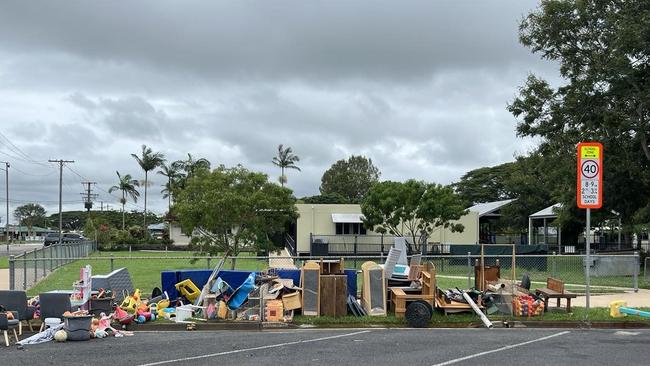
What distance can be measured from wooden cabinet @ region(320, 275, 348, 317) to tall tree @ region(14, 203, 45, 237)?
146507 mm

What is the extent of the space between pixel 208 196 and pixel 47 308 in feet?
42.9

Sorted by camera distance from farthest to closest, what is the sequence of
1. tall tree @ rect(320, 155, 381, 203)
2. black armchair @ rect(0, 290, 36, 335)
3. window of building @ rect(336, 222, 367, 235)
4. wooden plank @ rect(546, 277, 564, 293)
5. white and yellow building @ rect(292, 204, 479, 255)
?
tall tree @ rect(320, 155, 381, 203) < window of building @ rect(336, 222, 367, 235) < white and yellow building @ rect(292, 204, 479, 255) < wooden plank @ rect(546, 277, 564, 293) < black armchair @ rect(0, 290, 36, 335)

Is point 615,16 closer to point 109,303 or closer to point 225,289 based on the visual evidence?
point 225,289

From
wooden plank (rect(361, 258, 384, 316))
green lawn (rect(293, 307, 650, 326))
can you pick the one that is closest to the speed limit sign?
green lawn (rect(293, 307, 650, 326))

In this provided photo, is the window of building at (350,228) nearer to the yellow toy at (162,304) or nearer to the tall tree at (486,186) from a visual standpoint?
the yellow toy at (162,304)

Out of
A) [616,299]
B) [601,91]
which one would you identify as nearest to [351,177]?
[601,91]

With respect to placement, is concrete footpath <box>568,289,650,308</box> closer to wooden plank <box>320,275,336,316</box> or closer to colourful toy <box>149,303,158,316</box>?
wooden plank <box>320,275,336,316</box>

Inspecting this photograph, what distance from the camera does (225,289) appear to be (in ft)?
47.2

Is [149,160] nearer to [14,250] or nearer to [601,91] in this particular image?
[14,250]

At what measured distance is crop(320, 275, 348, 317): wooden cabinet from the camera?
13961 mm

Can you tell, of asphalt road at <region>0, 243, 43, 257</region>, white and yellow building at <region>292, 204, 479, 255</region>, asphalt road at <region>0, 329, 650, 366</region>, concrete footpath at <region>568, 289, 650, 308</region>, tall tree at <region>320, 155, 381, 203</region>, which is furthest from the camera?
tall tree at <region>320, 155, 381, 203</region>

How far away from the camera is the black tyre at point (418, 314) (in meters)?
13.1

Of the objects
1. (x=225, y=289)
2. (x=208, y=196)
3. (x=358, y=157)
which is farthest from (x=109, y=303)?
(x=358, y=157)

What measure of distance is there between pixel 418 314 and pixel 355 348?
9.65 feet
